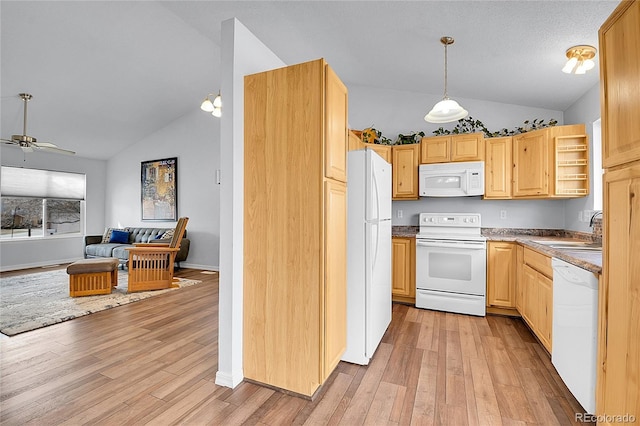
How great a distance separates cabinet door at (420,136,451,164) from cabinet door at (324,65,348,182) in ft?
6.57

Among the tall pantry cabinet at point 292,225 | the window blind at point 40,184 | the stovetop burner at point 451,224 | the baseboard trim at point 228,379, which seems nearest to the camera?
the tall pantry cabinet at point 292,225

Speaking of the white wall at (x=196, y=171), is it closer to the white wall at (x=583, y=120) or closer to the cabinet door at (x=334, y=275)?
the cabinet door at (x=334, y=275)

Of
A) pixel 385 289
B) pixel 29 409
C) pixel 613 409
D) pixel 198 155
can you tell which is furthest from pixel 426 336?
pixel 198 155

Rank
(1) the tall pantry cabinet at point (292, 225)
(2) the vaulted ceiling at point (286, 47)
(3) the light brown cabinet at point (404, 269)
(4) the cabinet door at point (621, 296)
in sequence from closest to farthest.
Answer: (4) the cabinet door at point (621, 296)
(1) the tall pantry cabinet at point (292, 225)
(2) the vaulted ceiling at point (286, 47)
(3) the light brown cabinet at point (404, 269)

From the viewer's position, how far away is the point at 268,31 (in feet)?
10.4

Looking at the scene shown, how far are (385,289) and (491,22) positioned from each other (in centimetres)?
236

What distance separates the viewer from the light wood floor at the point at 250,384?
1.75m

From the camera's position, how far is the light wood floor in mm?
1748

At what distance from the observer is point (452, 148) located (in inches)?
151

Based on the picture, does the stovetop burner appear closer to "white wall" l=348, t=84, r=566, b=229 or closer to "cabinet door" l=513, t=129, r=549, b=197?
"white wall" l=348, t=84, r=566, b=229

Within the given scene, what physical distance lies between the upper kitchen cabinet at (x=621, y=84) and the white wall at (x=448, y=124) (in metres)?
2.65

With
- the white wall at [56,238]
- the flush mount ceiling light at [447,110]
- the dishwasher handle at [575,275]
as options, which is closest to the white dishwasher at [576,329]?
the dishwasher handle at [575,275]

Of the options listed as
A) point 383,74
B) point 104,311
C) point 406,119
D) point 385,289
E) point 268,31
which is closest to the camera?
point 385,289

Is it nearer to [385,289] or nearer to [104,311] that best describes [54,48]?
[104,311]
